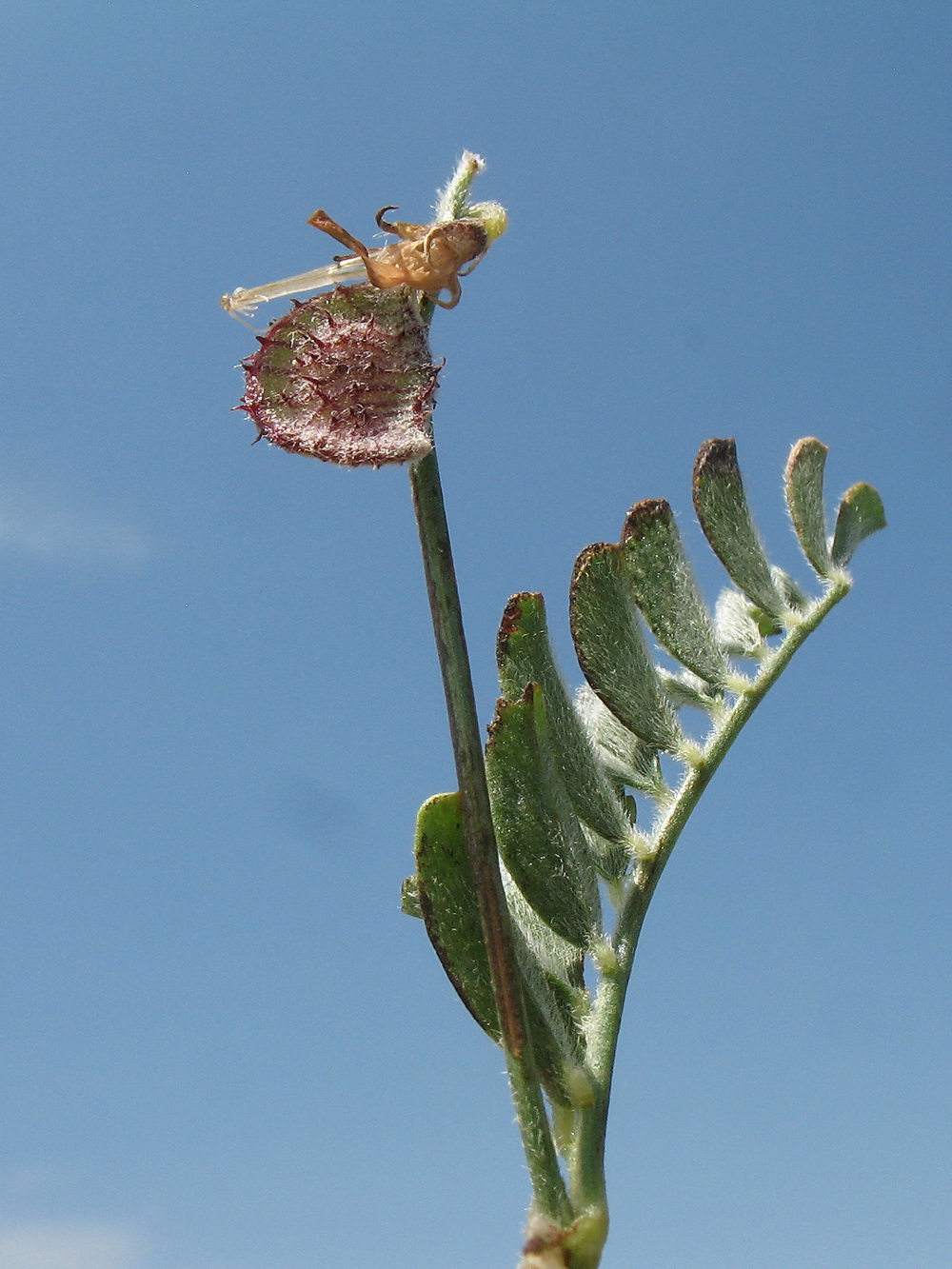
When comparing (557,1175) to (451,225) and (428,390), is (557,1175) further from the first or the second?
(451,225)

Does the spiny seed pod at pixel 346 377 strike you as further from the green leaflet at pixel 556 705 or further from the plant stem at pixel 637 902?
the plant stem at pixel 637 902

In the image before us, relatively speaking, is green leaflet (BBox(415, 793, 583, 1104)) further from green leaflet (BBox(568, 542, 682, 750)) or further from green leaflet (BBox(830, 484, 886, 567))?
green leaflet (BBox(830, 484, 886, 567))

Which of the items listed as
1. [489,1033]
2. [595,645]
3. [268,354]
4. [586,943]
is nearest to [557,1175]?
[489,1033]

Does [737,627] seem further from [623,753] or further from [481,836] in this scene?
[481,836]

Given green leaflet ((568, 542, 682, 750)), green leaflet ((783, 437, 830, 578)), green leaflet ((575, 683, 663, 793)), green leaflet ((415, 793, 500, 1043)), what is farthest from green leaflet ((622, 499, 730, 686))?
green leaflet ((415, 793, 500, 1043))

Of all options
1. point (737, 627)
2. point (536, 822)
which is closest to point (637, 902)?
point (536, 822)

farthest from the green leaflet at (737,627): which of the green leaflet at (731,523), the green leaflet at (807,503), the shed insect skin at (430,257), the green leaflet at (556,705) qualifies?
the shed insect skin at (430,257)
